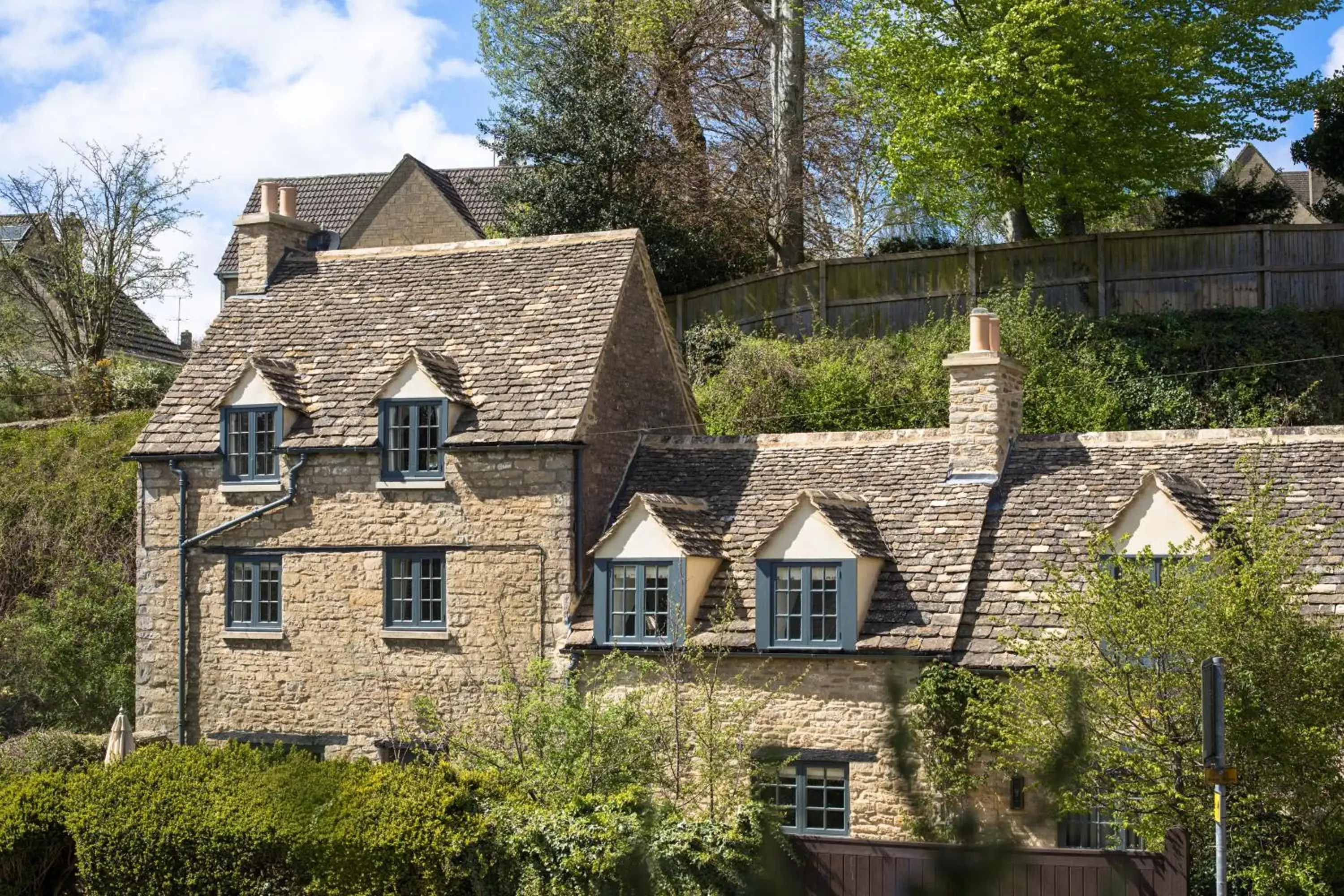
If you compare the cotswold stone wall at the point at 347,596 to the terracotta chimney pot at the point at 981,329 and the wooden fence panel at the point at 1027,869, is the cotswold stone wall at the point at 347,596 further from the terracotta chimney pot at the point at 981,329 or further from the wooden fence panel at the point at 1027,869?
the wooden fence panel at the point at 1027,869

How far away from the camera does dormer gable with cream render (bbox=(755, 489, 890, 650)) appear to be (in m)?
19.0

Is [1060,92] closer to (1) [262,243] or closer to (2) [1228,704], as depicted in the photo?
(1) [262,243]

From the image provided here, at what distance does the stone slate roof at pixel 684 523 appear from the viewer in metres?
19.9

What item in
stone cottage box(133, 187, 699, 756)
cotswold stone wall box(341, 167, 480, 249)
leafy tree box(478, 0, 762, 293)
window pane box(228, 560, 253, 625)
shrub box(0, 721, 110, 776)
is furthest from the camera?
cotswold stone wall box(341, 167, 480, 249)

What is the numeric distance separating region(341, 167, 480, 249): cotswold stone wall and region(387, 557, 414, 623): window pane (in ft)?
65.9

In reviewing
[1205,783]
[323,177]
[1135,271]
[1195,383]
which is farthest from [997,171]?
[323,177]

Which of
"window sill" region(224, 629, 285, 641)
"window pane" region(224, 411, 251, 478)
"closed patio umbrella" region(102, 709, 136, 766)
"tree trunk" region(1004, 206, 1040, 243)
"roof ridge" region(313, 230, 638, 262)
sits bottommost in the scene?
"closed patio umbrella" region(102, 709, 136, 766)

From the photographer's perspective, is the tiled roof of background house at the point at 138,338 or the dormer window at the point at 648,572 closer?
the dormer window at the point at 648,572

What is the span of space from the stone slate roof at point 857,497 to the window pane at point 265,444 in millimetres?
5069

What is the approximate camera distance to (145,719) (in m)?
22.8

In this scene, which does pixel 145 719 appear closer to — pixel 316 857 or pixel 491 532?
pixel 491 532

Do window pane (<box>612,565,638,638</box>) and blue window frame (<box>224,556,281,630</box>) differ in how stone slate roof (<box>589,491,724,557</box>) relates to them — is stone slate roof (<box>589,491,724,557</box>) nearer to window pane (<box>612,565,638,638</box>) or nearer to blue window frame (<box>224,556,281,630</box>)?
window pane (<box>612,565,638,638</box>)

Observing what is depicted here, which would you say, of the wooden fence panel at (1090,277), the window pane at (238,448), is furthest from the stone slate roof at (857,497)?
the wooden fence panel at (1090,277)

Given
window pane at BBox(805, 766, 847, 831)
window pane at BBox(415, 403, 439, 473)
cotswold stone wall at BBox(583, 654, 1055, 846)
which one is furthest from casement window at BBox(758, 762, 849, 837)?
window pane at BBox(415, 403, 439, 473)
